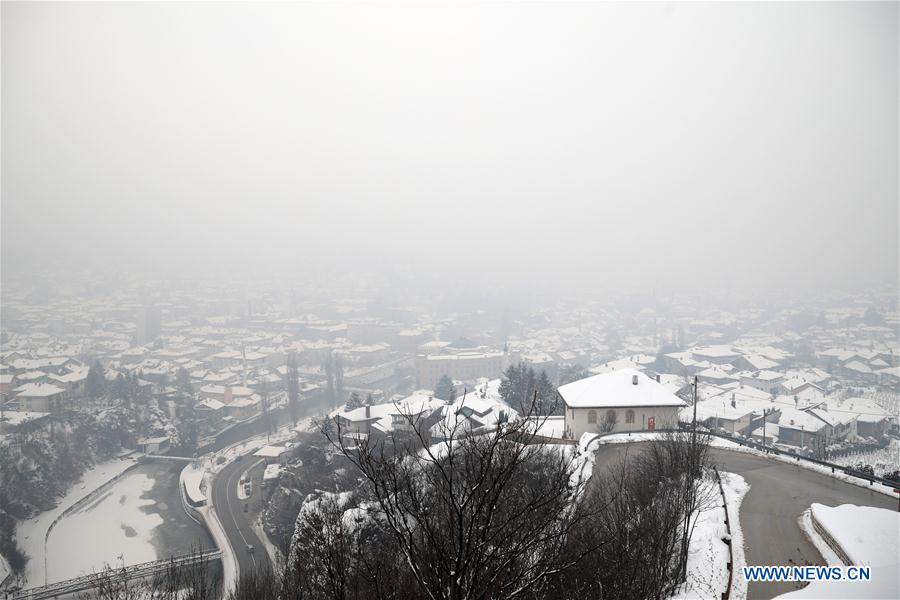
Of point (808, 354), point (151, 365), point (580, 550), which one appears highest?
point (580, 550)

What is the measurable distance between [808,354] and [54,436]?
87017mm

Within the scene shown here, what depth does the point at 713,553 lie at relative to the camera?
28.3 feet

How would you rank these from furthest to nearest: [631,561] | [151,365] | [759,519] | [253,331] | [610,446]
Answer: [253,331] → [151,365] → [610,446] → [759,519] → [631,561]

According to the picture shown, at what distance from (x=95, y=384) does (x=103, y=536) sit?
A: 2478cm

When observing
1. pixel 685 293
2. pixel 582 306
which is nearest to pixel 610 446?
pixel 582 306

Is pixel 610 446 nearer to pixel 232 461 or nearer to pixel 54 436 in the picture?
pixel 232 461

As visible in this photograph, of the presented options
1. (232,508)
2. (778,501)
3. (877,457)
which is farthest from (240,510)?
(877,457)

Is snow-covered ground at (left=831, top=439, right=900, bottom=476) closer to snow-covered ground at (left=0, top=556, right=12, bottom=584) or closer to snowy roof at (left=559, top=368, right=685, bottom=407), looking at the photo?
snowy roof at (left=559, top=368, right=685, bottom=407)

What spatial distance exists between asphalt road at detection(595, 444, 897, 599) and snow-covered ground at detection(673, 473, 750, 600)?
0.18m

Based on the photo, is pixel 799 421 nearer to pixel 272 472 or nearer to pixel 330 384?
pixel 272 472

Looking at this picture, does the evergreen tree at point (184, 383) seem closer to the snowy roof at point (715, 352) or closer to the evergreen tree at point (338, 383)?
the evergreen tree at point (338, 383)

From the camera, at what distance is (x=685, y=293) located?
146 metres

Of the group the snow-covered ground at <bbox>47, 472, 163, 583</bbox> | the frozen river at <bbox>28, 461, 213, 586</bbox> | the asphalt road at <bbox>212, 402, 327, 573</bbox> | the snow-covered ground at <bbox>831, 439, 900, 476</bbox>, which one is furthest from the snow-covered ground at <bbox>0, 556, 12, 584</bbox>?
the snow-covered ground at <bbox>831, 439, 900, 476</bbox>

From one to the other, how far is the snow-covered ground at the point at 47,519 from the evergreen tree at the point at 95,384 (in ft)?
38.6
